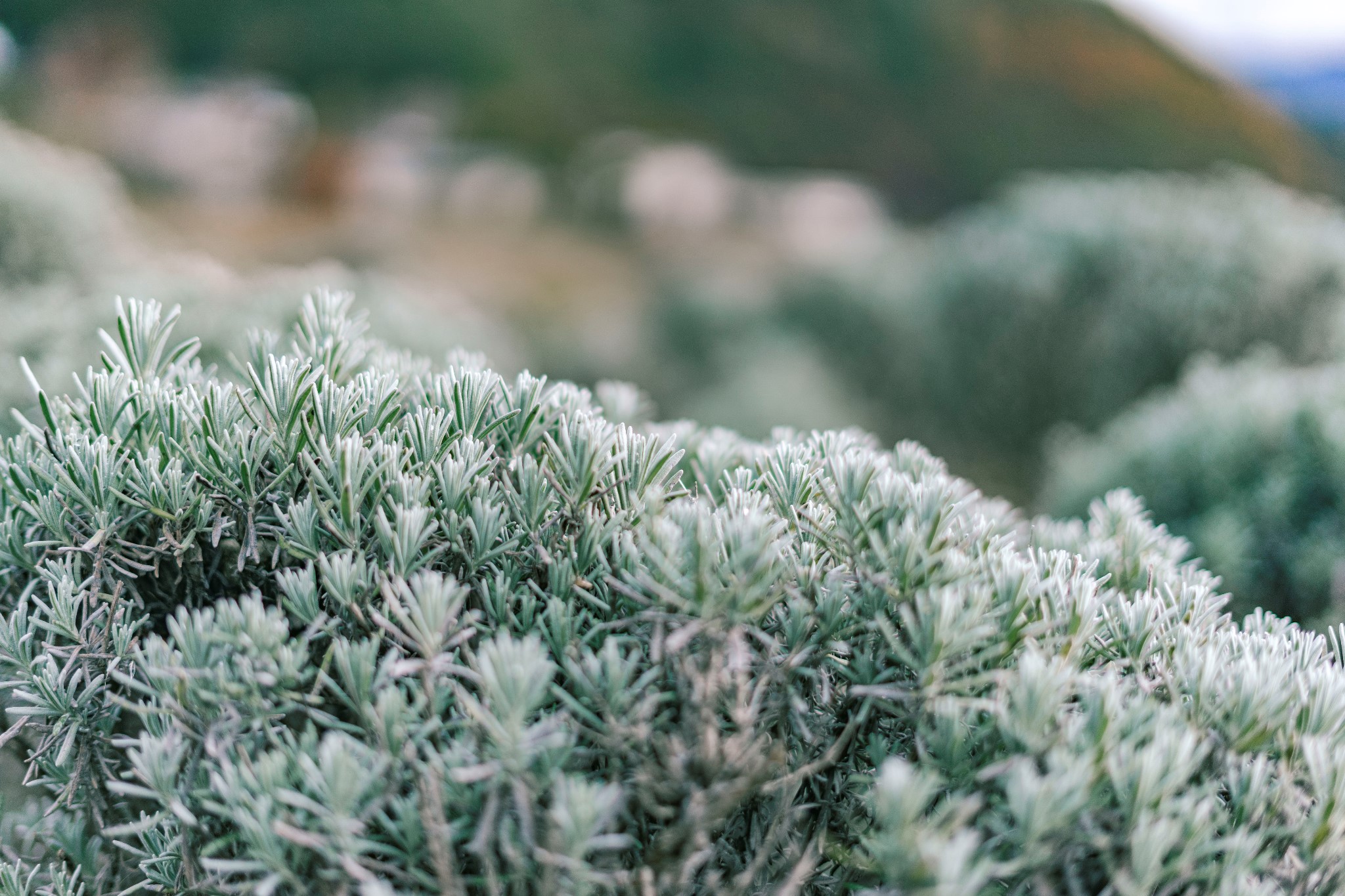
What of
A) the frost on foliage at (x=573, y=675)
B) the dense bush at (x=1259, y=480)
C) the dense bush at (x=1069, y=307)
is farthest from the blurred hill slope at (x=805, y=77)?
the frost on foliage at (x=573, y=675)

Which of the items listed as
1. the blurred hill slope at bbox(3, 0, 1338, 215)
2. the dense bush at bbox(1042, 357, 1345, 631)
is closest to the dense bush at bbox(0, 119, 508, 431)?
the dense bush at bbox(1042, 357, 1345, 631)

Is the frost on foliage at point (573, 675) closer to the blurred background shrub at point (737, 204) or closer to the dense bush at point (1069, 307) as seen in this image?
the blurred background shrub at point (737, 204)

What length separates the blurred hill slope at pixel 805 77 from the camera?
71.6 feet

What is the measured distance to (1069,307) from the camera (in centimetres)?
888

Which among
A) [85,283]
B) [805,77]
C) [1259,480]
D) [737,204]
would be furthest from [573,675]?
[805,77]

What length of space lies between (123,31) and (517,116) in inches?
365

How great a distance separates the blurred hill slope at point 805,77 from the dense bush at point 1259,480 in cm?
1951

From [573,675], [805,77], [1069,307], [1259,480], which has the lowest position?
[573,675]

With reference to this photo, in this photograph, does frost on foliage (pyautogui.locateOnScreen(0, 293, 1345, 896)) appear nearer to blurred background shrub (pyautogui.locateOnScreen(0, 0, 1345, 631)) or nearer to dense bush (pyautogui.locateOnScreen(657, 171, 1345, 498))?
blurred background shrub (pyautogui.locateOnScreen(0, 0, 1345, 631))

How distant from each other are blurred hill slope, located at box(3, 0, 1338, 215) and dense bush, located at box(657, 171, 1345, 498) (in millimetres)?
12897

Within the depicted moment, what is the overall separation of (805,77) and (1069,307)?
17.8 meters

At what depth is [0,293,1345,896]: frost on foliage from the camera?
56.4 inches

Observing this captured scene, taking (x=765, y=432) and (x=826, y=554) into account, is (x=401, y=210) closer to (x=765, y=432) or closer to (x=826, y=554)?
(x=765, y=432)

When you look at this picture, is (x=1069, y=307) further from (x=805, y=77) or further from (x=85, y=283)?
(x=805, y=77)
